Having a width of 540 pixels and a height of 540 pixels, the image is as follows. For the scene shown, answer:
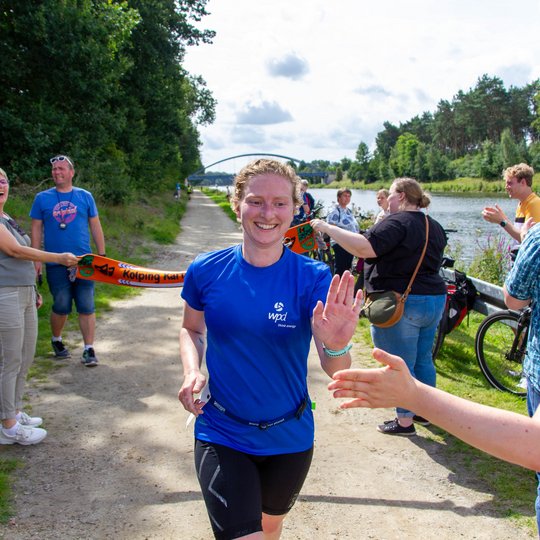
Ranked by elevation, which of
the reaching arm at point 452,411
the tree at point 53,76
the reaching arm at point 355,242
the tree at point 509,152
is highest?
the tree at point 509,152

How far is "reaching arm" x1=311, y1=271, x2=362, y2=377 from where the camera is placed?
2043 mm

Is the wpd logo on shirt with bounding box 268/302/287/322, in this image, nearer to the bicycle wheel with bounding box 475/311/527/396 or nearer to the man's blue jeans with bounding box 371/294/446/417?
the man's blue jeans with bounding box 371/294/446/417

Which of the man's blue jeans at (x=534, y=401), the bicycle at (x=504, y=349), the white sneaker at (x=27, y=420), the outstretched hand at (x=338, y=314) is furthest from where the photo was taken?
the bicycle at (x=504, y=349)

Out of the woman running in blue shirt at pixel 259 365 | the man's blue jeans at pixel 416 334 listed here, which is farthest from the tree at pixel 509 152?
the woman running in blue shirt at pixel 259 365

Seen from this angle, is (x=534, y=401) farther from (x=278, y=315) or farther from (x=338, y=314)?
(x=278, y=315)

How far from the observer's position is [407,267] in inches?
181

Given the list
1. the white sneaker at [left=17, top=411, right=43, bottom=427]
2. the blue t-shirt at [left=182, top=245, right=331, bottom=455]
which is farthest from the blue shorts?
the blue t-shirt at [left=182, top=245, right=331, bottom=455]

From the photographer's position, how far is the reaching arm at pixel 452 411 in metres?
1.43

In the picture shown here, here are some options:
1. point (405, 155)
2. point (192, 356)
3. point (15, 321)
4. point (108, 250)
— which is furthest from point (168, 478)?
point (405, 155)

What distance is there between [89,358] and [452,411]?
548cm

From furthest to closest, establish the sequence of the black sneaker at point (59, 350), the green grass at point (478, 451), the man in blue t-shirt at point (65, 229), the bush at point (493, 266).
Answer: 1. the bush at point (493, 266)
2. the black sneaker at point (59, 350)
3. the man in blue t-shirt at point (65, 229)
4. the green grass at point (478, 451)

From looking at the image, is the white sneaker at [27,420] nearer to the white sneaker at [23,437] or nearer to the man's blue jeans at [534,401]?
the white sneaker at [23,437]

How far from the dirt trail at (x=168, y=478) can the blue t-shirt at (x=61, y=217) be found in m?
1.41

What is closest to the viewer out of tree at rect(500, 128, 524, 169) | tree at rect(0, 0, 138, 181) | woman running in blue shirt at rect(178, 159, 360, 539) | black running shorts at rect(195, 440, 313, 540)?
black running shorts at rect(195, 440, 313, 540)
